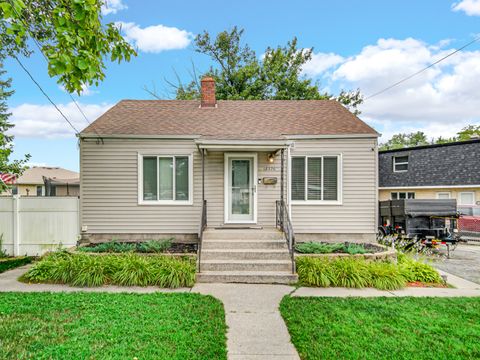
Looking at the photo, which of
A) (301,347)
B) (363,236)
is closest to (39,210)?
(301,347)

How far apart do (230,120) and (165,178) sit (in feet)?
9.61

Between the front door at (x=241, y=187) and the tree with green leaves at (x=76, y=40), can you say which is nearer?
the tree with green leaves at (x=76, y=40)

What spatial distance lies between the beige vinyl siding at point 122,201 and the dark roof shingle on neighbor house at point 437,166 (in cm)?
1613

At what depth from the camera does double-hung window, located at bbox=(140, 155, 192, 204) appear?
9195 mm

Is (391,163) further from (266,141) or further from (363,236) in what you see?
(266,141)

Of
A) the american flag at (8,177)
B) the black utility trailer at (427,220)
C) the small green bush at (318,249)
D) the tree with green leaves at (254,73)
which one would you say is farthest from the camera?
the tree with green leaves at (254,73)

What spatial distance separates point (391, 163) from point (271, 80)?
10.1m

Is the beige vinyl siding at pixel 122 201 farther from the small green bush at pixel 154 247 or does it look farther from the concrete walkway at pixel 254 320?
the concrete walkway at pixel 254 320

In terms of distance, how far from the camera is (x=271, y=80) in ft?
73.1

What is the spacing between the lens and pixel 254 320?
175 inches

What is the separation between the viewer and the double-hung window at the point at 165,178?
362 inches

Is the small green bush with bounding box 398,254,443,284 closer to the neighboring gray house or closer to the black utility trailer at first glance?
the neighboring gray house

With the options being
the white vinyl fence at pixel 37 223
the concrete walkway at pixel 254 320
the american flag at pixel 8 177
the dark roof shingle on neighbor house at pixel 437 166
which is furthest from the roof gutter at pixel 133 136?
the dark roof shingle on neighbor house at pixel 437 166

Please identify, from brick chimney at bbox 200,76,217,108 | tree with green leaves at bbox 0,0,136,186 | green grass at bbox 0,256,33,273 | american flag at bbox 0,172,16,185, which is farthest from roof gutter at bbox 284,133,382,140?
american flag at bbox 0,172,16,185
